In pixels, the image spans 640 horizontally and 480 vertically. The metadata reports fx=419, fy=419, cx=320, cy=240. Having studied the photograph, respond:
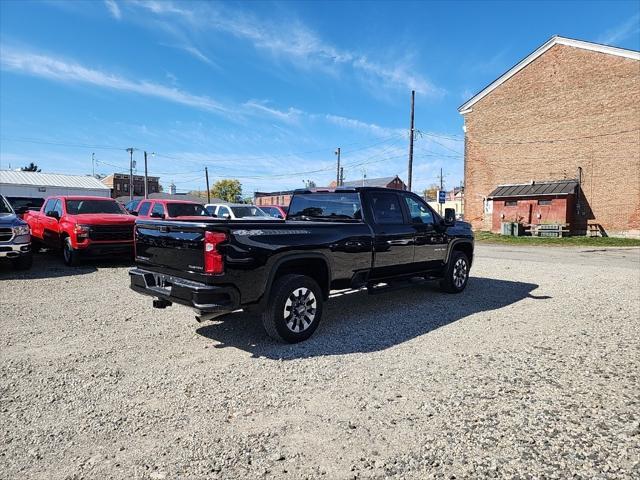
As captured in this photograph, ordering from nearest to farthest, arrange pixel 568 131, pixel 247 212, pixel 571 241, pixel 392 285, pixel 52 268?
pixel 392 285 < pixel 52 268 < pixel 247 212 < pixel 571 241 < pixel 568 131

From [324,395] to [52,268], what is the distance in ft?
31.1

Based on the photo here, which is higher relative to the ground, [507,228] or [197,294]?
[507,228]

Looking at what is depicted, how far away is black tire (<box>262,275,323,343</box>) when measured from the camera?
4812 millimetres

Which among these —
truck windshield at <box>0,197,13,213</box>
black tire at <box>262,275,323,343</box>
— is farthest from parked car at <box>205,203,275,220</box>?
black tire at <box>262,275,323,343</box>

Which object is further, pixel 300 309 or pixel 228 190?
pixel 228 190

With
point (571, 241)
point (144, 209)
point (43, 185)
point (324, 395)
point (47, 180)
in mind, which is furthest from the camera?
point (47, 180)

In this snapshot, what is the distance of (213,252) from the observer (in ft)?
14.0

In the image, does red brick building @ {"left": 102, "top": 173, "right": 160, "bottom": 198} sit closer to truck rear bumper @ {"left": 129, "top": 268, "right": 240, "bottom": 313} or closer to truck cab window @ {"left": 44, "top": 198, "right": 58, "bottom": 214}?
truck cab window @ {"left": 44, "top": 198, "right": 58, "bottom": 214}

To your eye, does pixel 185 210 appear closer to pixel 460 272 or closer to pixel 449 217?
pixel 449 217

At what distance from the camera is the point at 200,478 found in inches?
101

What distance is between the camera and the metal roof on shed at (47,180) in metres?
47.7

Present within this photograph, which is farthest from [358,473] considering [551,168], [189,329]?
[551,168]

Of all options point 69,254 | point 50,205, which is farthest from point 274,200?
point 69,254

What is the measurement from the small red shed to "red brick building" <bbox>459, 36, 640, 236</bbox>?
0.28m
